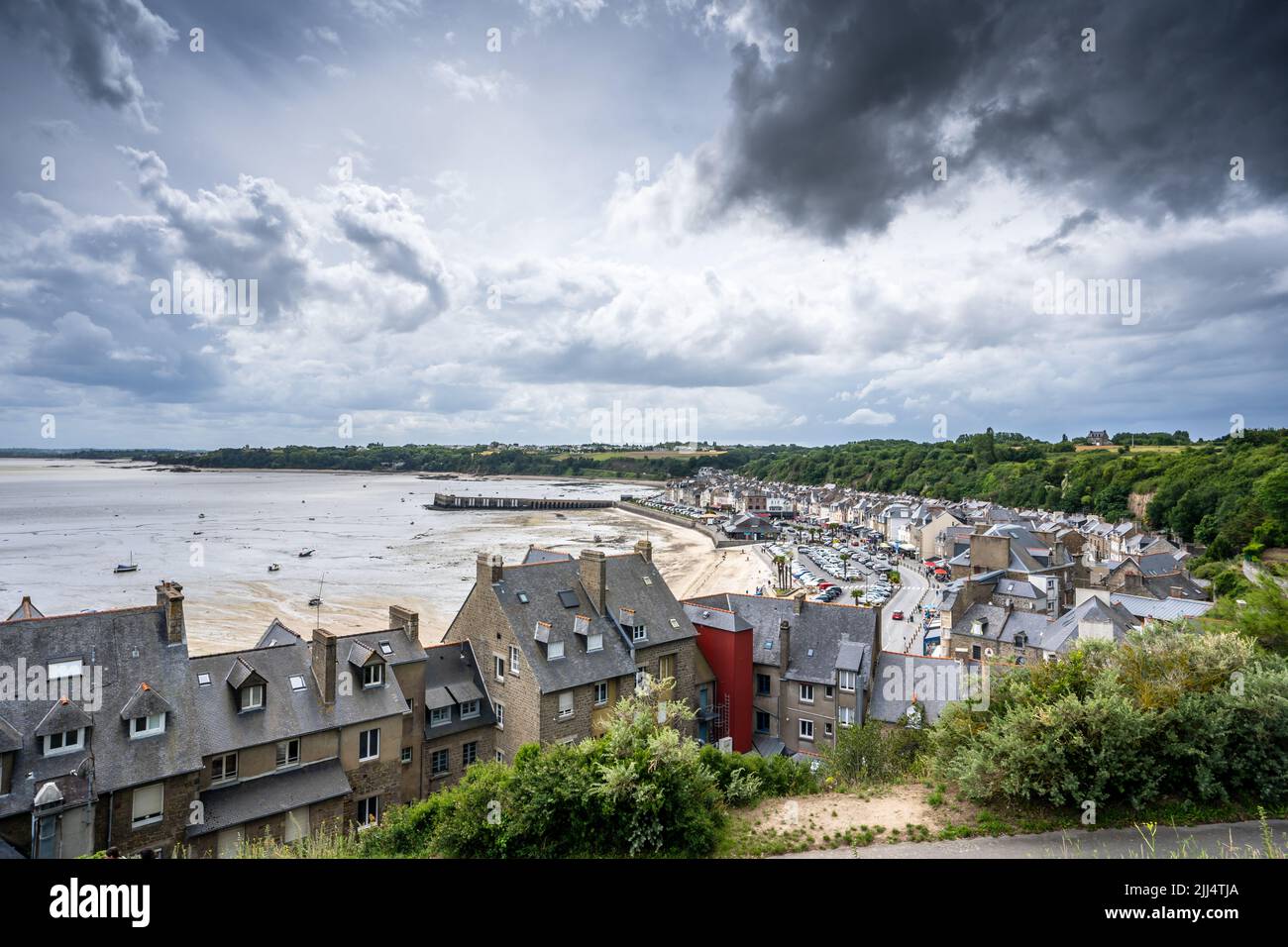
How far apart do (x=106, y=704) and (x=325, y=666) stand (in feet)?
15.7

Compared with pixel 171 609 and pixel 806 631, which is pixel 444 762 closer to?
pixel 171 609

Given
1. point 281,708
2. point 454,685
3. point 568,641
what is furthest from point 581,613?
point 281,708

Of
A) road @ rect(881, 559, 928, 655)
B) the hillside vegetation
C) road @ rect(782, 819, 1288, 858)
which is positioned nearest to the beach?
road @ rect(881, 559, 928, 655)

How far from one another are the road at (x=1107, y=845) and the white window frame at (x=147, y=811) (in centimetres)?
1451

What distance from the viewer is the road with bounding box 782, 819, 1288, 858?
8.86 m

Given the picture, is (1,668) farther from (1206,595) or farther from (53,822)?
(1206,595)

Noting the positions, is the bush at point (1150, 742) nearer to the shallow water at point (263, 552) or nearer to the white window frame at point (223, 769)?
the white window frame at point (223, 769)

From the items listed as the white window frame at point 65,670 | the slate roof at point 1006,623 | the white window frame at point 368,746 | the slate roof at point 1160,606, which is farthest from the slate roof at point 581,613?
the slate roof at point 1160,606

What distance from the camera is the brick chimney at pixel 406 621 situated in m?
21.3

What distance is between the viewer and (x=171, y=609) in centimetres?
1684

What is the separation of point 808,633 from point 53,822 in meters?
24.2

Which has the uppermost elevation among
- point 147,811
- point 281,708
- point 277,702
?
point 277,702
